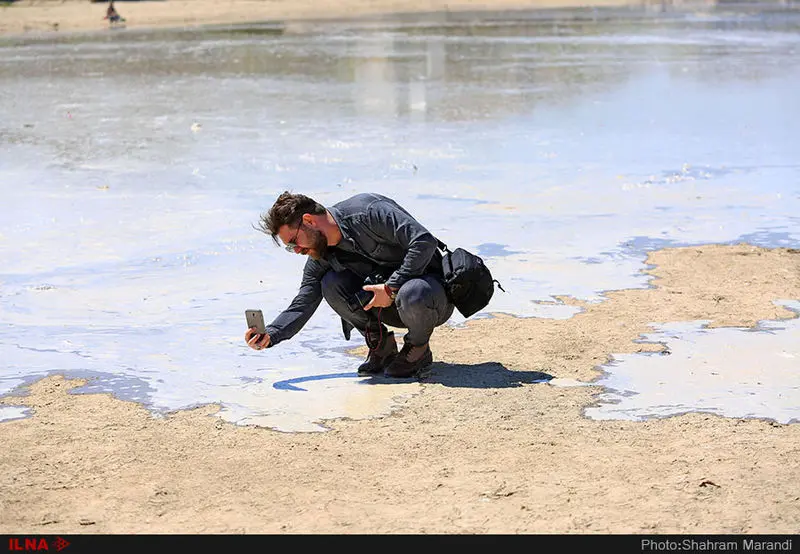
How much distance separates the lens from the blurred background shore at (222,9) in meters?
41.5

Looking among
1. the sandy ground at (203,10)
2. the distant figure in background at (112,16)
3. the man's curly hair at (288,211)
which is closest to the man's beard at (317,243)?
the man's curly hair at (288,211)

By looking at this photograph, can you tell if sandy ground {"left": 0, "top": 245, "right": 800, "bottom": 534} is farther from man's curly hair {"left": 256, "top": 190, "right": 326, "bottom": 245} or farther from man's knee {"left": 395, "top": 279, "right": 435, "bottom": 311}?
man's curly hair {"left": 256, "top": 190, "right": 326, "bottom": 245}

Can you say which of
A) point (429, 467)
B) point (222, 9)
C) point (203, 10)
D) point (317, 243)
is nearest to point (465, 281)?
point (317, 243)

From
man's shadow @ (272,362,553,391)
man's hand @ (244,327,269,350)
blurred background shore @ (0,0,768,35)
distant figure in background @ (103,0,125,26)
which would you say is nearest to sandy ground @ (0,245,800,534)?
man's shadow @ (272,362,553,391)

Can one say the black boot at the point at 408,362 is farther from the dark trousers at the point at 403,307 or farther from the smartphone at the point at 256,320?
the smartphone at the point at 256,320

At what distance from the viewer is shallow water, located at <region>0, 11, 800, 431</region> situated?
22.4 feet

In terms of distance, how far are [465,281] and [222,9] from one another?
4207 cm

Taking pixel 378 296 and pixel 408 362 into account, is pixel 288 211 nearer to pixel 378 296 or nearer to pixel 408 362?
pixel 378 296

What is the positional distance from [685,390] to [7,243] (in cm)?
544

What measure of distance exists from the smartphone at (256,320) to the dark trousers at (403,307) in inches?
14.4

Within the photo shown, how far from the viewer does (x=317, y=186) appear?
11.2 m

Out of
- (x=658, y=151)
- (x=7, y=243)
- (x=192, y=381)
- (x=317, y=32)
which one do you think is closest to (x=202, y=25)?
(x=317, y=32)

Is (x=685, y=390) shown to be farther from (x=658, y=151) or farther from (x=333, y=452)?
(x=658, y=151)

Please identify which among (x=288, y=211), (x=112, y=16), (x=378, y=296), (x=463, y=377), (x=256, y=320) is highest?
(x=288, y=211)
